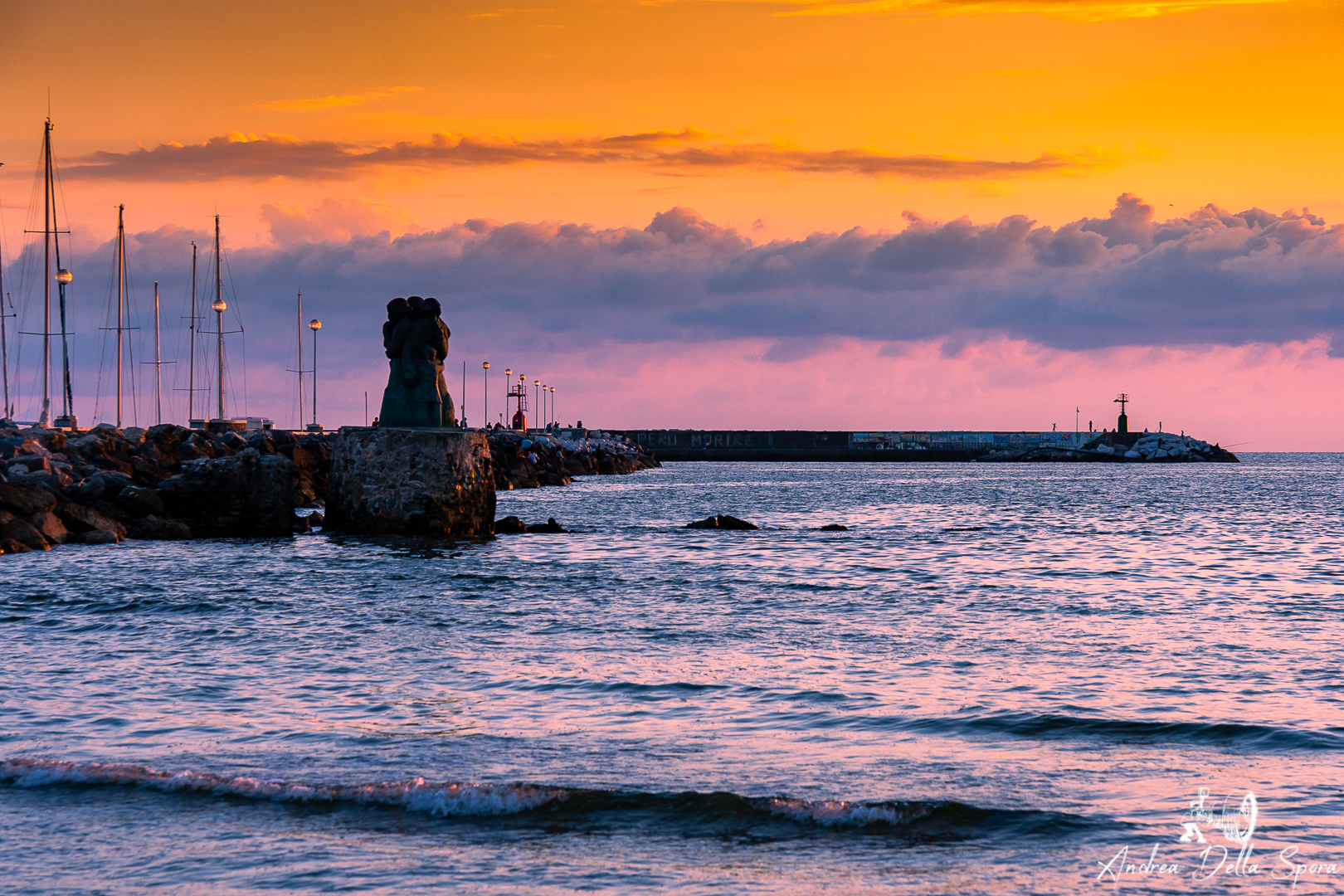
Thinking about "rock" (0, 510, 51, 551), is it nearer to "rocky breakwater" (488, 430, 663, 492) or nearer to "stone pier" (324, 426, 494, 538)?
"stone pier" (324, 426, 494, 538)

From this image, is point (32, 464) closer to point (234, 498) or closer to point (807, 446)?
point (234, 498)

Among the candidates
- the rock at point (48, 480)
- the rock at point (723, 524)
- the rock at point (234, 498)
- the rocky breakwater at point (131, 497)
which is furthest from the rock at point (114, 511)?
the rock at point (723, 524)

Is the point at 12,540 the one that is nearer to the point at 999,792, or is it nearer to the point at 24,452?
the point at 24,452

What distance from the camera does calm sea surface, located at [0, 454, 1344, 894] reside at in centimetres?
607

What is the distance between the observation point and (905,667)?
11977 mm

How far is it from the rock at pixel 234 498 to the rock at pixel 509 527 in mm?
5303

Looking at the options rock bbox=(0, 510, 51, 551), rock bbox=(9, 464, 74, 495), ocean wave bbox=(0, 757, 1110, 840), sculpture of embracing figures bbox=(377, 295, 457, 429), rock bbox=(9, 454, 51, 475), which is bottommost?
ocean wave bbox=(0, 757, 1110, 840)

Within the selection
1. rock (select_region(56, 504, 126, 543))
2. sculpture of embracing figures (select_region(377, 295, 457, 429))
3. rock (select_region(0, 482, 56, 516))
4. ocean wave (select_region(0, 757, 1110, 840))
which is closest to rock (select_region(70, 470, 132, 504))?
rock (select_region(56, 504, 126, 543))

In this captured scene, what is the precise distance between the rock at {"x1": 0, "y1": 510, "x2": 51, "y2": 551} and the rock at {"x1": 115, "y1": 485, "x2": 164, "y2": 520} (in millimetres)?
3696

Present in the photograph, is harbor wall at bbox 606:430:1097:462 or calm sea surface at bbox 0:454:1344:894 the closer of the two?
calm sea surface at bbox 0:454:1344:894

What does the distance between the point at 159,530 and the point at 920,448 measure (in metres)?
177

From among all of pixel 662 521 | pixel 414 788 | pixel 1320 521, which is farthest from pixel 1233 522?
pixel 414 788

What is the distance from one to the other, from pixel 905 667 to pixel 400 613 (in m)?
7.43

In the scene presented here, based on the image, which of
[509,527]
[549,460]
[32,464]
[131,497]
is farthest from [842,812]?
[549,460]
